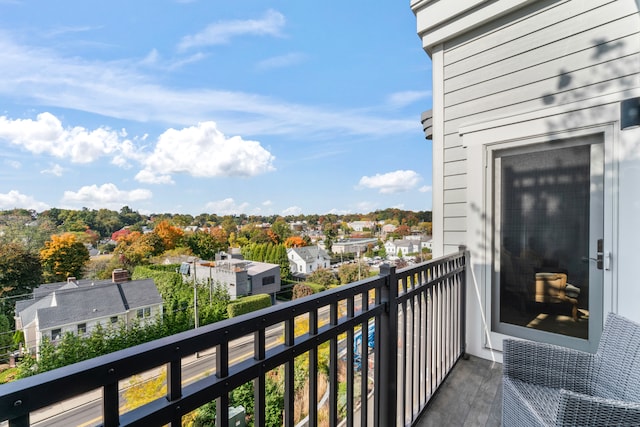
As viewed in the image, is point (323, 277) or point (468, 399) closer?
point (468, 399)

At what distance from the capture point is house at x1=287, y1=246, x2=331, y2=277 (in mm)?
16109

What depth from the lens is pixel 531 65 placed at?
2.34 meters

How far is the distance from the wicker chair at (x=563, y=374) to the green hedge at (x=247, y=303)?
12.0 m

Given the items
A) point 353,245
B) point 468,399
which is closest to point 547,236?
point 468,399

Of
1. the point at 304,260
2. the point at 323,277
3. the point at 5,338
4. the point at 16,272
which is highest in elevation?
the point at 16,272

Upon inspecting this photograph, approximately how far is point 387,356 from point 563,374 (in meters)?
0.86

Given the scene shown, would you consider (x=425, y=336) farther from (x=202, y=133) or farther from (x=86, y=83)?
(x=202, y=133)

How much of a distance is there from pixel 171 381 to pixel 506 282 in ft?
8.46

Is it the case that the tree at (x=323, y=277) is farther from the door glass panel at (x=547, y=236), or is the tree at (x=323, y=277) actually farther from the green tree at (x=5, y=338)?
the green tree at (x=5, y=338)

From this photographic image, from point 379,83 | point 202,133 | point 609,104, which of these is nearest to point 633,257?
point 609,104

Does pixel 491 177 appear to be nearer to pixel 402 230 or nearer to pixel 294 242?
pixel 402 230

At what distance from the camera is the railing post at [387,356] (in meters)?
1.39

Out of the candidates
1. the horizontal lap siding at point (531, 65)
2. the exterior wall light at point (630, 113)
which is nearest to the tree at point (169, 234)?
the horizontal lap siding at point (531, 65)

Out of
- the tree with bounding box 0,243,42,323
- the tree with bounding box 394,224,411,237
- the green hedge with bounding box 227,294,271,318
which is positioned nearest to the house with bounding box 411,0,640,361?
the tree with bounding box 394,224,411,237
